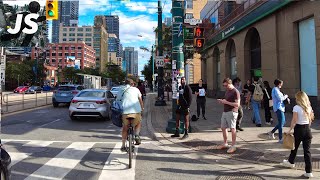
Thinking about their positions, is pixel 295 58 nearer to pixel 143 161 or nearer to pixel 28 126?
pixel 143 161

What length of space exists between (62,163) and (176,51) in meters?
5.86

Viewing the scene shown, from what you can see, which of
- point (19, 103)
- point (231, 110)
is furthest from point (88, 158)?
point (19, 103)

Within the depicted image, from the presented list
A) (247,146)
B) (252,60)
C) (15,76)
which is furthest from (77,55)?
(247,146)

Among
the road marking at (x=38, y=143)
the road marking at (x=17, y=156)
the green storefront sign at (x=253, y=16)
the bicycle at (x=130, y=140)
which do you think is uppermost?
the green storefront sign at (x=253, y=16)

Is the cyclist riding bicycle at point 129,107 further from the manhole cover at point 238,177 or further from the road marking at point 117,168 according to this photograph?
the manhole cover at point 238,177

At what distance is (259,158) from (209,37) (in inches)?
986

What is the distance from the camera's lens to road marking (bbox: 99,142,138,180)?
235 inches

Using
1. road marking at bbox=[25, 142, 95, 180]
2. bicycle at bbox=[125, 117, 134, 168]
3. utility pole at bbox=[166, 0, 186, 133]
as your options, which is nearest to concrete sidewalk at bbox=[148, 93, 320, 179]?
utility pole at bbox=[166, 0, 186, 133]

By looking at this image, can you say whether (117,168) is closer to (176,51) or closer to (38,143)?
(38,143)

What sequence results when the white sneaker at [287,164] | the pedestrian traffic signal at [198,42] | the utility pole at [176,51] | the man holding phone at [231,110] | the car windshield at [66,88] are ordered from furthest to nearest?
the car windshield at [66,88]
the pedestrian traffic signal at [198,42]
the utility pole at [176,51]
the man holding phone at [231,110]
the white sneaker at [287,164]

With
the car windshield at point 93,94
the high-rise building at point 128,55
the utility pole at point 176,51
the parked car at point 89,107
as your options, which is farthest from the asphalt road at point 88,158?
the high-rise building at point 128,55

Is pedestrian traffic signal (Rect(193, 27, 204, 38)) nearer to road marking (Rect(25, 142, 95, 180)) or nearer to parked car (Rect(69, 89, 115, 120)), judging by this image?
parked car (Rect(69, 89, 115, 120))

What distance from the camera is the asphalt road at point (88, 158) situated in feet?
20.1

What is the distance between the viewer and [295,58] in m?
15.3
